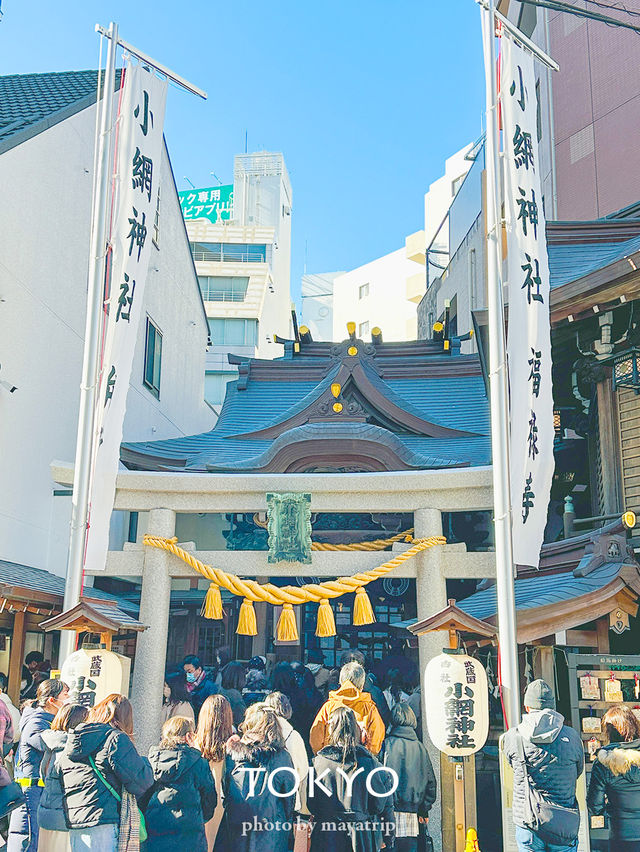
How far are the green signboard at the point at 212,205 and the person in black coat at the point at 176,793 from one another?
4507 cm

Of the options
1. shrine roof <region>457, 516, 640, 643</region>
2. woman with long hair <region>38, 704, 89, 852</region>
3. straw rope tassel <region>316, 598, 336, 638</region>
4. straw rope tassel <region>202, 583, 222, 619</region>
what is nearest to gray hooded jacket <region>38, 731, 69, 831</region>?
woman with long hair <region>38, 704, 89, 852</region>

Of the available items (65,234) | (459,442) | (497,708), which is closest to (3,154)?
(65,234)

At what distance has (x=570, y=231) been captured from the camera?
1382cm

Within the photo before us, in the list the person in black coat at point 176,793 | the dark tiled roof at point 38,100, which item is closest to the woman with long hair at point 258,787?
the person in black coat at point 176,793

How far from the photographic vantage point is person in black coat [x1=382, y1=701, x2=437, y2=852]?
7.12 metres

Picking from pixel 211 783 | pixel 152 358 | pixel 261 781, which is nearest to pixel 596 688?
pixel 261 781

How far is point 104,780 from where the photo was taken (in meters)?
5.60

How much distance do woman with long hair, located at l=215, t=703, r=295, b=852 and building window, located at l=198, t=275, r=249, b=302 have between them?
35841 millimetres

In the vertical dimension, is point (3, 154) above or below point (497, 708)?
above

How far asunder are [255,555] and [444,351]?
24.8 feet

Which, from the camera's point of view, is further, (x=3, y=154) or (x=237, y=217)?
(x=237, y=217)

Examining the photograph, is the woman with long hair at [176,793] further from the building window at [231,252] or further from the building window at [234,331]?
the building window at [231,252]

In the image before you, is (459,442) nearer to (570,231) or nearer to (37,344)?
(570,231)

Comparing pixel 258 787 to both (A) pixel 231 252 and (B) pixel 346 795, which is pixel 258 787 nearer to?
(B) pixel 346 795
